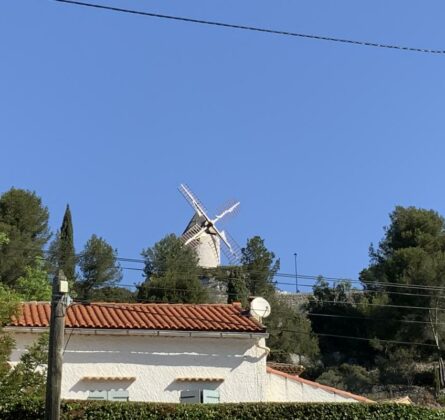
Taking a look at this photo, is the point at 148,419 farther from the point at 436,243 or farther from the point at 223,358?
the point at 436,243

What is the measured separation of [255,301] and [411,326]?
30.9m

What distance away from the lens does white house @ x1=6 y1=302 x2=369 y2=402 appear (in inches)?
719

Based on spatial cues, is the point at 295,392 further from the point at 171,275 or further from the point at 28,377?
the point at 171,275

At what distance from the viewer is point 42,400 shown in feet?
45.6

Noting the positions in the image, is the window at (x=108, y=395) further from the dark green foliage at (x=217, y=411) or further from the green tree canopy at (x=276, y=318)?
the green tree canopy at (x=276, y=318)

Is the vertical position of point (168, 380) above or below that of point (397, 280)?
below

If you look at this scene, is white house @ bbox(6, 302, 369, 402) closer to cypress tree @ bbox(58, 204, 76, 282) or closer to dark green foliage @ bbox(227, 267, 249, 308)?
cypress tree @ bbox(58, 204, 76, 282)

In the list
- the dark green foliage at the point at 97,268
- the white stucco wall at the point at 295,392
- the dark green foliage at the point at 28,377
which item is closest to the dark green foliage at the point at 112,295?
the dark green foliage at the point at 97,268

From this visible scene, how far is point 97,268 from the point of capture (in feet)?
184

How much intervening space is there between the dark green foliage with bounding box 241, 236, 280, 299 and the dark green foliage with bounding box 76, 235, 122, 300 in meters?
10.5

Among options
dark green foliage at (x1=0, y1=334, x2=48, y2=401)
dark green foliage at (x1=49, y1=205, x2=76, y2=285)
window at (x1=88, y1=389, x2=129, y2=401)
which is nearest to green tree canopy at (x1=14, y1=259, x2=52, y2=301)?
dark green foliage at (x1=49, y1=205, x2=76, y2=285)

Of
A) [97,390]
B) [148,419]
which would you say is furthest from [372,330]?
[148,419]

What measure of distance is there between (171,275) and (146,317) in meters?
32.0

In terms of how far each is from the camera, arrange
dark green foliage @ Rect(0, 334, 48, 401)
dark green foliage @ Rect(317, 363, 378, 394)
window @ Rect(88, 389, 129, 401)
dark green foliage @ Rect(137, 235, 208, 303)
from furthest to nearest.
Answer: dark green foliage @ Rect(137, 235, 208, 303), dark green foliage @ Rect(317, 363, 378, 394), window @ Rect(88, 389, 129, 401), dark green foliage @ Rect(0, 334, 48, 401)
